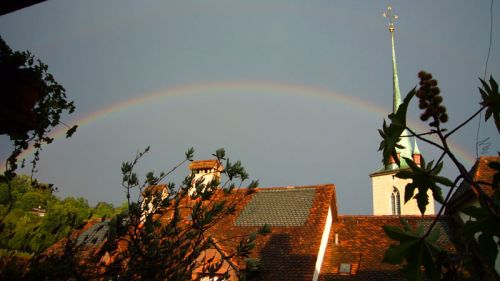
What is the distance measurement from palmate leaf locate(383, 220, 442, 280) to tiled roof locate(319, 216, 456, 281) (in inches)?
424

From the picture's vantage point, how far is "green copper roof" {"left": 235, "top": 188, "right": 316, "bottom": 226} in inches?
632

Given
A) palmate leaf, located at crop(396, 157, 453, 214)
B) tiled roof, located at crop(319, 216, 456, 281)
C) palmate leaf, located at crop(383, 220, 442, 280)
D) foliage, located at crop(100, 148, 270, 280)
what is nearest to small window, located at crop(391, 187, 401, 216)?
tiled roof, located at crop(319, 216, 456, 281)

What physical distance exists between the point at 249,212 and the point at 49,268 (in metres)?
15.5

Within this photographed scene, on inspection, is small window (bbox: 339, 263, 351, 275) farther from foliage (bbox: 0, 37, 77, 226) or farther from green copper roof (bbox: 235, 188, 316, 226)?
foliage (bbox: 0, 37, 77, 226)

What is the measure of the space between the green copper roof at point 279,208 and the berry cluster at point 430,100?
13.7 metres

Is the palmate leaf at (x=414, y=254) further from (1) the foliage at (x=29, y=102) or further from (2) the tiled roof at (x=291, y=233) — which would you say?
(2) the tiled roof at (x=291, y=233)

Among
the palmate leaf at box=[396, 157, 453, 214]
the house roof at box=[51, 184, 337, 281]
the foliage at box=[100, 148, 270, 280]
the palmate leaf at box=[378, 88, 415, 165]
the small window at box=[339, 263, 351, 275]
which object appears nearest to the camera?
the palmate leaf at box=[378, 88, 415, 165]

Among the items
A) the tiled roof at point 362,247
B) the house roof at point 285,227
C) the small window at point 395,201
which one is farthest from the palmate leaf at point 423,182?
the small window at point 395,201

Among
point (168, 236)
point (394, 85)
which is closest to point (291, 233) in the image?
point (168, 236)

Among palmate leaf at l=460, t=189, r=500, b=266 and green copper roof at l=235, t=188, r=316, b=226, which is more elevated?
green copper roof at l=235, t=188, r=316, b=226

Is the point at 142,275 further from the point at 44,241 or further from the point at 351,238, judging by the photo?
the point at 351,238

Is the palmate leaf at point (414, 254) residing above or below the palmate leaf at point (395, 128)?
below

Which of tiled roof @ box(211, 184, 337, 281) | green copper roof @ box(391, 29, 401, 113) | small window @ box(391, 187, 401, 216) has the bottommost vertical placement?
tiled roof @ box(211, 184, 337, 281)

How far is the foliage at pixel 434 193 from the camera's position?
192cm
